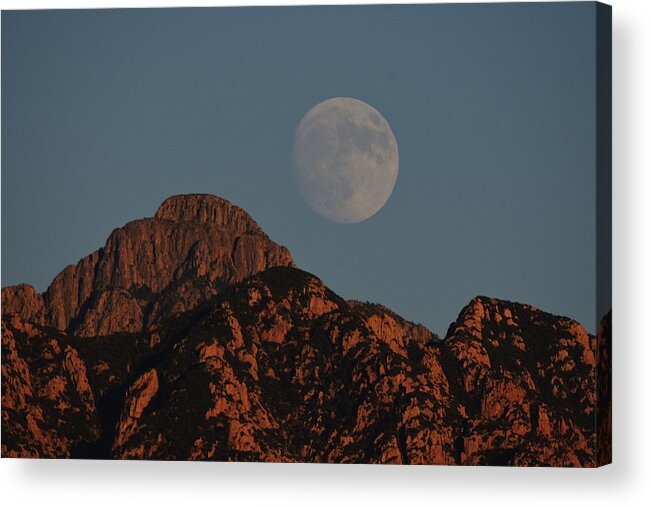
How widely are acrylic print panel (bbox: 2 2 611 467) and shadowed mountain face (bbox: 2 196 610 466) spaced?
0.09ft

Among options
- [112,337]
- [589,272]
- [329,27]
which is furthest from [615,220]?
[112,337]

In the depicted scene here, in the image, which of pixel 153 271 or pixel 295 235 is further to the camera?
pixel 153 271

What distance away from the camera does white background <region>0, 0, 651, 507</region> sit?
21.9 metres

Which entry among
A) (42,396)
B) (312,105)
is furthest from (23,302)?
(312,105)

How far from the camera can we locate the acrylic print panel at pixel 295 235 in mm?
22375

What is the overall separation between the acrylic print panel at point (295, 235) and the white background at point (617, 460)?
0.72 feet

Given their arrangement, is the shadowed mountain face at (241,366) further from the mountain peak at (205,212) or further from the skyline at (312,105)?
the skyline at (312,105)

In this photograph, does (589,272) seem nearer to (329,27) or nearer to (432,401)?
(432,401)

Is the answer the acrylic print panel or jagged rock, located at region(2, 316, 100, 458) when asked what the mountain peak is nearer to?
the acrylic print panel

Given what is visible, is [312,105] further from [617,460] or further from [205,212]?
[617,460]

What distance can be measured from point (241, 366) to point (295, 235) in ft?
6.08

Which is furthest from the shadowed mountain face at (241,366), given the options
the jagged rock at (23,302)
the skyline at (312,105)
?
the skyline at (312,105)

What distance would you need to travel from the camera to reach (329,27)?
2281 cm

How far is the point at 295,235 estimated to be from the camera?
75.5 ft
